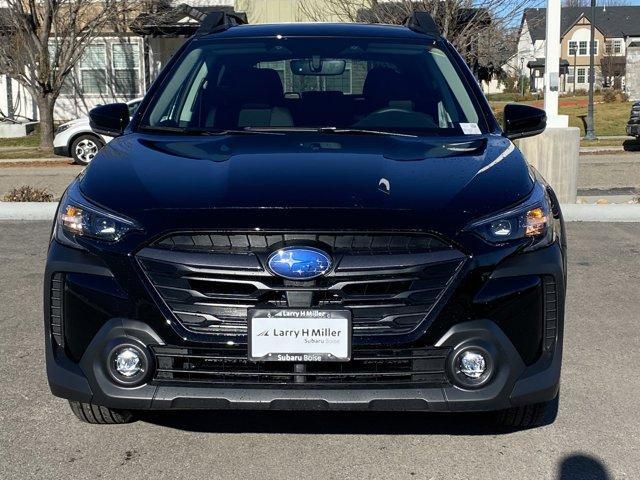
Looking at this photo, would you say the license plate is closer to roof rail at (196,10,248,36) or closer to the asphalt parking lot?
the asphalt parking lot

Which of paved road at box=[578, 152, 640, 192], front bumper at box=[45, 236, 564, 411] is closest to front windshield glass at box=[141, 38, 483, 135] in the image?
front bumper at box=[45, 236, 564, 411]

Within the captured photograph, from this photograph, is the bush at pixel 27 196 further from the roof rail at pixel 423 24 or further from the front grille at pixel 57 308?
the front grille at pixel 57 308

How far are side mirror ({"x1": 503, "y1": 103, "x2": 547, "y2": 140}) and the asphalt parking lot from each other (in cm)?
125

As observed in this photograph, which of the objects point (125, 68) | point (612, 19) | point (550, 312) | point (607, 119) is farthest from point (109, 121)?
point (612, 19)

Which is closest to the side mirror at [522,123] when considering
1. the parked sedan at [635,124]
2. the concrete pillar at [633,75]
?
the parked sedan at [635,124]

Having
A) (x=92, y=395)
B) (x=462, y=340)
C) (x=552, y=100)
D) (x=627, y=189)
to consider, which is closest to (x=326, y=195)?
(x=462, y=340)

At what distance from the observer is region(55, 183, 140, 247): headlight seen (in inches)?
128

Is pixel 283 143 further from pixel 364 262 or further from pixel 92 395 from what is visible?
pixel 92 395

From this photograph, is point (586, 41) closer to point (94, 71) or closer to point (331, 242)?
point (94, 71)

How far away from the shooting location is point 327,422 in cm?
396

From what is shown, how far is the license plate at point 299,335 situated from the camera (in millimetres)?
3135

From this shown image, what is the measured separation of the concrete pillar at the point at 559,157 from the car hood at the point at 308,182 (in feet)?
20.2

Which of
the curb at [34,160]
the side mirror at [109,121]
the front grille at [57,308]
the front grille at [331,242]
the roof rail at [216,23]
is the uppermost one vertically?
the roof rail at [216,23]

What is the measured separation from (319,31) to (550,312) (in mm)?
2489
